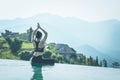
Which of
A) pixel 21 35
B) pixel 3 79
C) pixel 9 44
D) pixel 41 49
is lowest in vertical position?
pixel 3 79

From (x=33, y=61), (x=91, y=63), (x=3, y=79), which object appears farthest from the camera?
(x=91, y=63)

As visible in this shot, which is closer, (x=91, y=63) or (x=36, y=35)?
(x=36, y=35)

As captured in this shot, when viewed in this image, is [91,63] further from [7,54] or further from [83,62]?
[7,54]

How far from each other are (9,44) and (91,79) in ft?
157

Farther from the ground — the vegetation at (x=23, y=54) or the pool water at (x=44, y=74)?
the vegetation at (x=23, y=54)

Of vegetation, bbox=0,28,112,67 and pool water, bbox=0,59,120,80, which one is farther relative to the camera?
vegetation, bbox=0,28,112,67

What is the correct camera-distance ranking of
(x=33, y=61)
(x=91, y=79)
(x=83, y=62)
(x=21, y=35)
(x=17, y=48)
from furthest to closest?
(x=21, y=35)
(x=17, y=48)
(x=83, y=62)
(x=33, y=61)
(x=91, y=79)

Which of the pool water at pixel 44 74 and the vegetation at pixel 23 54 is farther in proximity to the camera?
the vegetation at pixel 23 54

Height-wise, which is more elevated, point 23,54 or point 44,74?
point 23,54

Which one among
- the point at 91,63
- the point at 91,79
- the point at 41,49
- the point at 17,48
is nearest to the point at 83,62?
the point at 91,63

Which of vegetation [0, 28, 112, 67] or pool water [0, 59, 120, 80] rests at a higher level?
vegetation [0, 28, 112, 67]

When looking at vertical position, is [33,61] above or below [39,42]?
below

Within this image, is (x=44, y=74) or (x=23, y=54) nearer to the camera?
(x=44, y=74)

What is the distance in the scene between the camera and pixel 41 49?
29.2m
